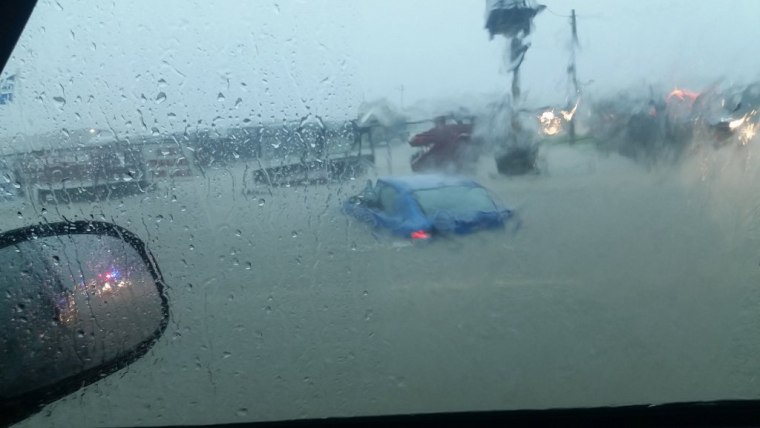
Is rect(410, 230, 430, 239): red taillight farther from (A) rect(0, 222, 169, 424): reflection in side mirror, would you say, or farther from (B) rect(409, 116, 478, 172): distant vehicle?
(A) rect(0, 222, 169, 424): reflection in side mirror

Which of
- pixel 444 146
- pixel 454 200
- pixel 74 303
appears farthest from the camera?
pixel 454 200

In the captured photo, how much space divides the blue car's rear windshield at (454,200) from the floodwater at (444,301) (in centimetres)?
9

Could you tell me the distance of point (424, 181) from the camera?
5.17m

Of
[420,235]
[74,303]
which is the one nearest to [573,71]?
[420,235]

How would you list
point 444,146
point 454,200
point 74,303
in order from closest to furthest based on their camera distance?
point 74,303, point 444,146, point 454,200

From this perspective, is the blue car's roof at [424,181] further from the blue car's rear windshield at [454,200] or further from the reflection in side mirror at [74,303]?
the reflection in side mirror at [74,303]

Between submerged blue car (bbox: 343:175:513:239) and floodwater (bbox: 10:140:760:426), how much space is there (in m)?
0.07

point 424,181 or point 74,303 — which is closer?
point 74,303

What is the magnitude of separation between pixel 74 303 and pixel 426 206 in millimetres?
1876

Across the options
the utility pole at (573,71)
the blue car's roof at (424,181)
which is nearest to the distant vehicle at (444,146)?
the blue car's roof at (424,181)

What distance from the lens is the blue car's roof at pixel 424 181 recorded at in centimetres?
509

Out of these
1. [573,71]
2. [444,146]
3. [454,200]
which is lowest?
[454,200]

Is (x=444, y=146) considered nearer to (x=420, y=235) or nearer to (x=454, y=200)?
(x=454, y=200)

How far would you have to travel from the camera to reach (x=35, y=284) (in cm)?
475
